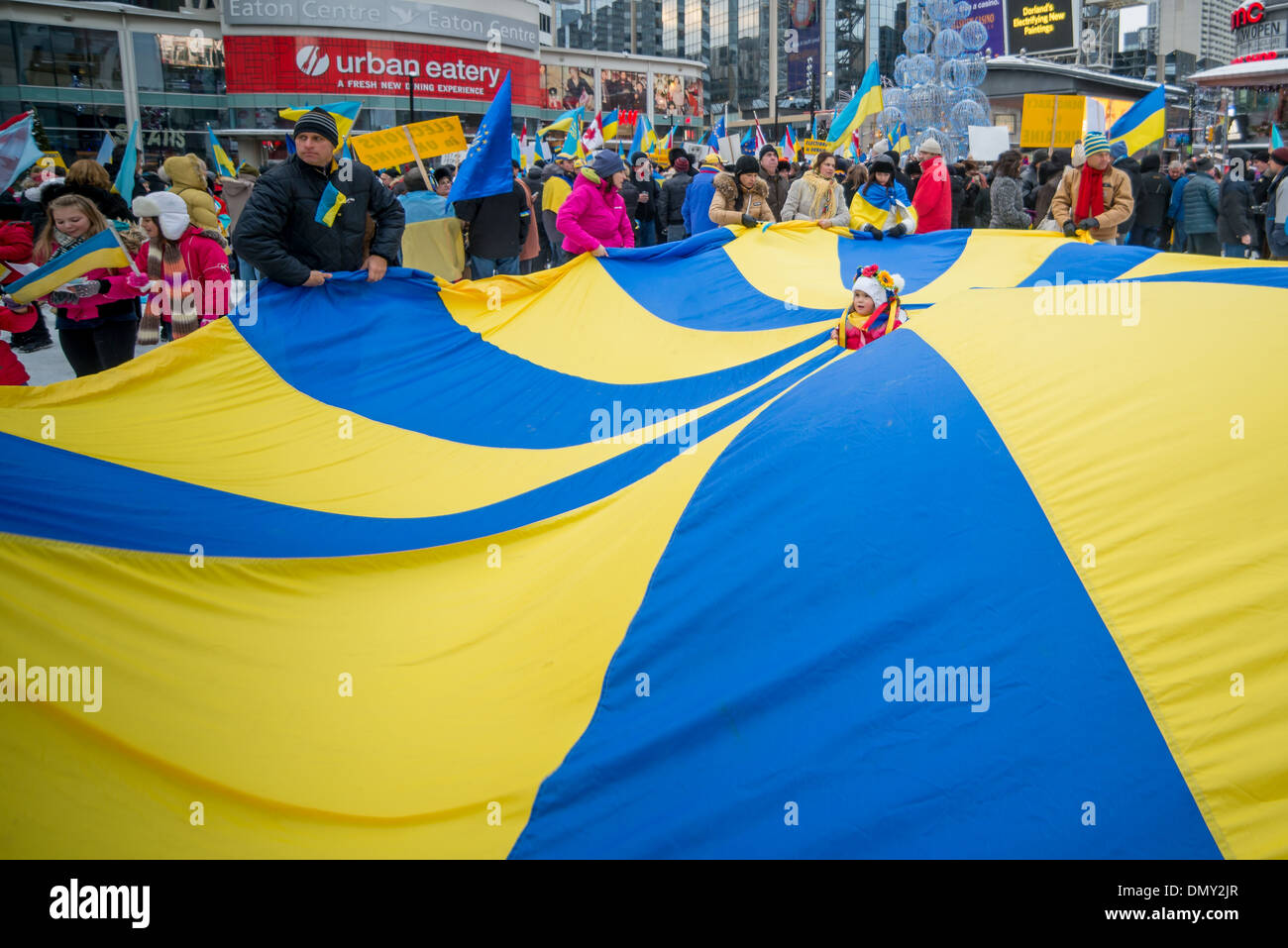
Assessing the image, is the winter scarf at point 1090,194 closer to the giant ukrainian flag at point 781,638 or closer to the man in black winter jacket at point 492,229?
the giant ukrainian flag at point 781,638

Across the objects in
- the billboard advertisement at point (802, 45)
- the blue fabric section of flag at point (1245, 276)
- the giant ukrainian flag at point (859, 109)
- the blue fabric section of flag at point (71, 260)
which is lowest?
the blue fabric section of flag at point (1245, 276)

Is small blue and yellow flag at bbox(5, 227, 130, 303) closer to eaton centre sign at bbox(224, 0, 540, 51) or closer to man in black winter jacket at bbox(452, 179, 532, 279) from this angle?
man in black winter jacket at bbox(452, 179, 532, 279)

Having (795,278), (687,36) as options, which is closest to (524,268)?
(795,278)

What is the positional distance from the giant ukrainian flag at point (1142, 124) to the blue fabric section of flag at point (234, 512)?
17.5 feet

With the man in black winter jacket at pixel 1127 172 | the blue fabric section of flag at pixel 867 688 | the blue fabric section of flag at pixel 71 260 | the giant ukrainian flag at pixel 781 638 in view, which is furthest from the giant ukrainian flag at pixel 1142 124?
the blue fabric section of flag at pixel 71 260

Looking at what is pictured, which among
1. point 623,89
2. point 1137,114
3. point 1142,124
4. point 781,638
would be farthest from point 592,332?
point 623,89

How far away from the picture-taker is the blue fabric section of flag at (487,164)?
6102mm

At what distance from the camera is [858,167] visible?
8.19 metres

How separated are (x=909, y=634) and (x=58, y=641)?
1806 millimetres

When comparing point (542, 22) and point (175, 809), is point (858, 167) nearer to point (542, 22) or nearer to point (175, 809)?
point (175, 809)

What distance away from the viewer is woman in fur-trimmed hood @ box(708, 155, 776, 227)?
6930 mm

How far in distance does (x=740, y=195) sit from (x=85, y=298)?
14.8ft

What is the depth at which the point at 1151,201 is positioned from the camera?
32.4 ft

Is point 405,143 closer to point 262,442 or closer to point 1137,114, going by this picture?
point 262,442
